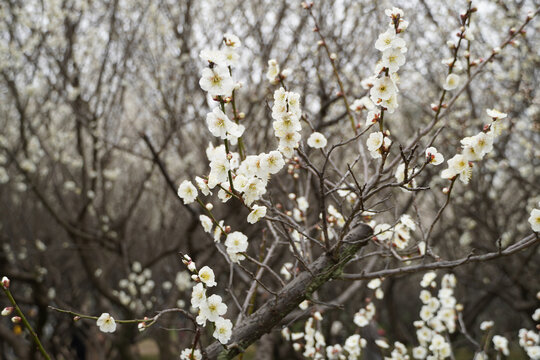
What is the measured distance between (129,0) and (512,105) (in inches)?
217

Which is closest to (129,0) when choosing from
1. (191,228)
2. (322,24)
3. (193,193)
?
(322,24)

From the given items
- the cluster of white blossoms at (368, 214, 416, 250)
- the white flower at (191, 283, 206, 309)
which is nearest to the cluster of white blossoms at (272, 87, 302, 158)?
the white flower at (191, 283, 206, 309)

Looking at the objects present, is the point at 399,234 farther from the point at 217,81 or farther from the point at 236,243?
the point at 217,81

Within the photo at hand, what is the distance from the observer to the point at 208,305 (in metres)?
1.71

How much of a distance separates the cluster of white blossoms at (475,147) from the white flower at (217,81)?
2.73 feet

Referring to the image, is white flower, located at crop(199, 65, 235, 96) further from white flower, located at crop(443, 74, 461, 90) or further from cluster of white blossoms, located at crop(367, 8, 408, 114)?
A: white flower, located at crop(443, 74, 461, 90)

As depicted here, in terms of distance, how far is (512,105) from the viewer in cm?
605

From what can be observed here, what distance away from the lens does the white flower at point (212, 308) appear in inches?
66.6

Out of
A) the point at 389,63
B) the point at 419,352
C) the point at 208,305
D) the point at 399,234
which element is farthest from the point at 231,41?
the point at 419,352

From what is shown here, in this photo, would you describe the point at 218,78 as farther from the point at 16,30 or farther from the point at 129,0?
the point at 16,30

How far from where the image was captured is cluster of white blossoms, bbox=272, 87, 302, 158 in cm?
157

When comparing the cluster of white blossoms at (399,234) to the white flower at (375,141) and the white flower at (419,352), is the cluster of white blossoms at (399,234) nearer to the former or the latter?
the white flower at (375,141)

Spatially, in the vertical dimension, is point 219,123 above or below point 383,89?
above

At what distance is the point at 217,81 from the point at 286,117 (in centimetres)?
28
